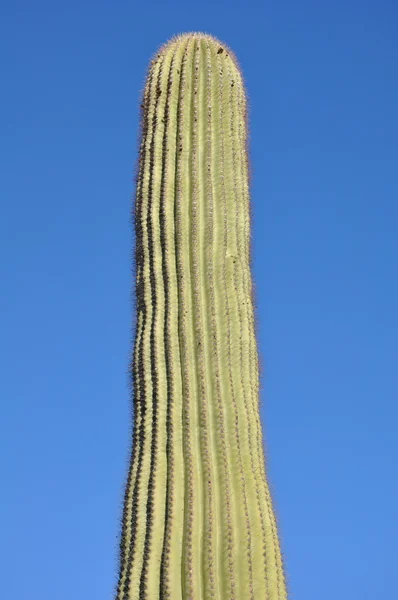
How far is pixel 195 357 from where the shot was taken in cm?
703

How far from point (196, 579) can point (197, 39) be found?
4.64 m

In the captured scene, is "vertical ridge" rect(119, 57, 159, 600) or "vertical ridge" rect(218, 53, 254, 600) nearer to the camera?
"vertical ridge" rect(218, 53, 254, 600)

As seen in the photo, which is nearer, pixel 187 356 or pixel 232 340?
pixel 187 356

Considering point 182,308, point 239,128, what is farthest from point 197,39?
point 182,308

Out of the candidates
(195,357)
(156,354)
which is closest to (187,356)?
(195,357)

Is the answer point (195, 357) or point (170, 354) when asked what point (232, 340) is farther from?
point (170, 354)

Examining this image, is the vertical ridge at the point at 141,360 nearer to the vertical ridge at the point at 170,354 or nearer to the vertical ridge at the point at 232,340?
the vertical ridge at the point at 170,354

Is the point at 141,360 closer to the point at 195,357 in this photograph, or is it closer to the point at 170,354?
the point at 170,354

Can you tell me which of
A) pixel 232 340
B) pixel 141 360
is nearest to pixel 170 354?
pixel 141 360

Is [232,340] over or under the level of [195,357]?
over

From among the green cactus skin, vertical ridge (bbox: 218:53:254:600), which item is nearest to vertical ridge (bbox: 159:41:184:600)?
the green cactus skin

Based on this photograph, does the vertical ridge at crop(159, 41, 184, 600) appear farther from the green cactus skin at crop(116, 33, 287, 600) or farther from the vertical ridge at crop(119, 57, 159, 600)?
the vertical ridge at crop(119, 57, 159, 600)

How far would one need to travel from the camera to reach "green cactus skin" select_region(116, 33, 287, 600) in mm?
6145

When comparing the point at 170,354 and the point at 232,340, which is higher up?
the point at 232,340
